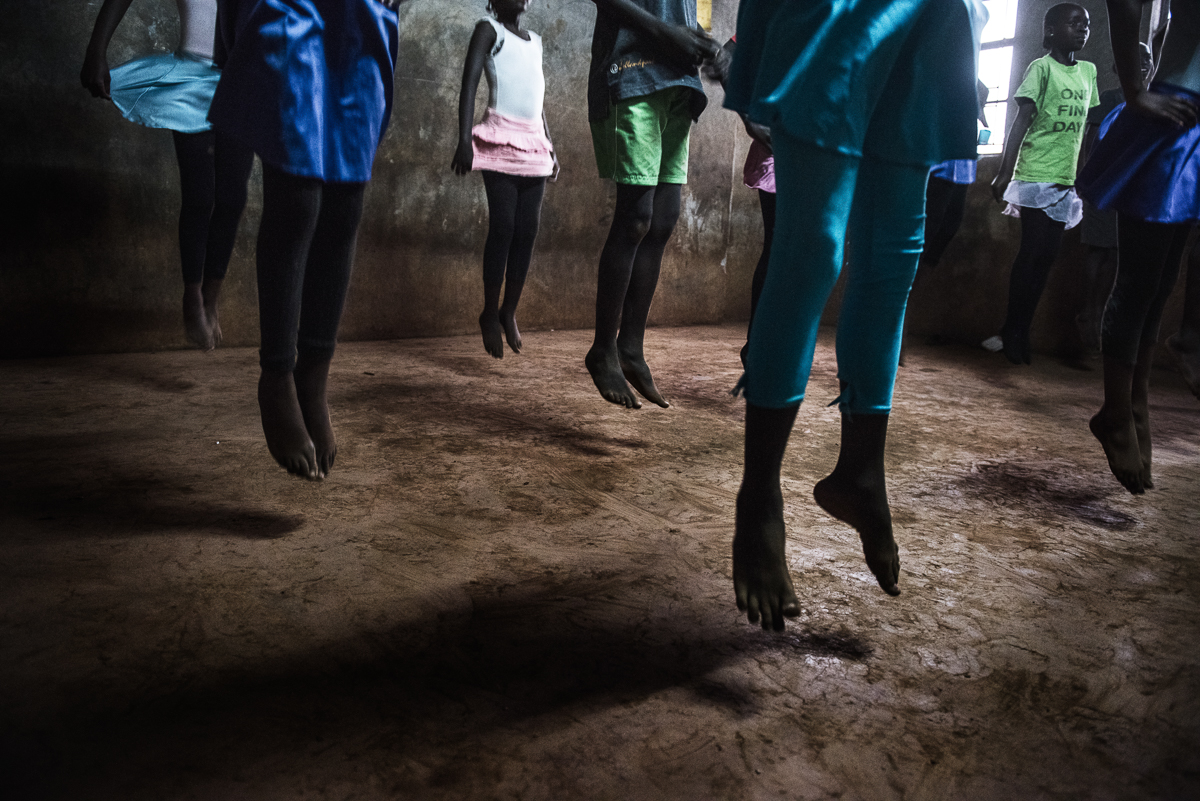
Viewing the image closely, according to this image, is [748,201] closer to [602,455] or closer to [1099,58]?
[1099,58]

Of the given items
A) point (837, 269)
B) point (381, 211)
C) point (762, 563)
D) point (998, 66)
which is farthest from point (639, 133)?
point (998, 66)

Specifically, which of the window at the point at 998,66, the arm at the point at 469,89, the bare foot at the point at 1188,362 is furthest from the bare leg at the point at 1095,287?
the arm at the point at 469,89

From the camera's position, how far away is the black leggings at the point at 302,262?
1.57m

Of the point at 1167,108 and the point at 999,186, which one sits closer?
the point at 1167,108

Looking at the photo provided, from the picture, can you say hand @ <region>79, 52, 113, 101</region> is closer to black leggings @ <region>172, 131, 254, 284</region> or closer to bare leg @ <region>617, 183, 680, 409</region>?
black leggings @ <region>172, 131, 254, 284</region>

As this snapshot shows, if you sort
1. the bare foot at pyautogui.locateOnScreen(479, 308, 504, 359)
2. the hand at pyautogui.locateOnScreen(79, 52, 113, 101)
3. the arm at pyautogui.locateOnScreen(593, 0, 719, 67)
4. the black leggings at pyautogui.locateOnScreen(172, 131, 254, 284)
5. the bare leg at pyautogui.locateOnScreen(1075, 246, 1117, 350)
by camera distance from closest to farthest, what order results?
1. the arm at pyautogui.locateOnScreen(593, 0, 719, 67)
2. the hand at pyautogui.locateOnScreen(79, 52, 113, 101)
3. the black leggings at pyautogui.locateOnScreen(172, 131, 254, 284)
4. the bare foot at pyautogui.locateOnScreen(479, 308, 504, 359)
5. the bare leg at pyautogui.locateOnScreen(1075, 246, 1117, 350)

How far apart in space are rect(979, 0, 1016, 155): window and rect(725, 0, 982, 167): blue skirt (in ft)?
16.5

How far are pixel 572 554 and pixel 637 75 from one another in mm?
1559

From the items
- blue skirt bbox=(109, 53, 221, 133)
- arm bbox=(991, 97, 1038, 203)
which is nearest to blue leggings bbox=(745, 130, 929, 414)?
blue skirt bbox=(109, 53, 221, 133)

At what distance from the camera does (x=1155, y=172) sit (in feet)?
6.16

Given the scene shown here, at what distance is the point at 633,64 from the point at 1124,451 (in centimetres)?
173

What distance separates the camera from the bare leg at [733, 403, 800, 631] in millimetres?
1155

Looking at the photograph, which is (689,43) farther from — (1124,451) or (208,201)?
(208,201)

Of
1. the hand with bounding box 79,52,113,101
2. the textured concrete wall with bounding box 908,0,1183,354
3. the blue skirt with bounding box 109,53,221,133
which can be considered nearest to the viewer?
the hand with bounding box 79,52,113,101
